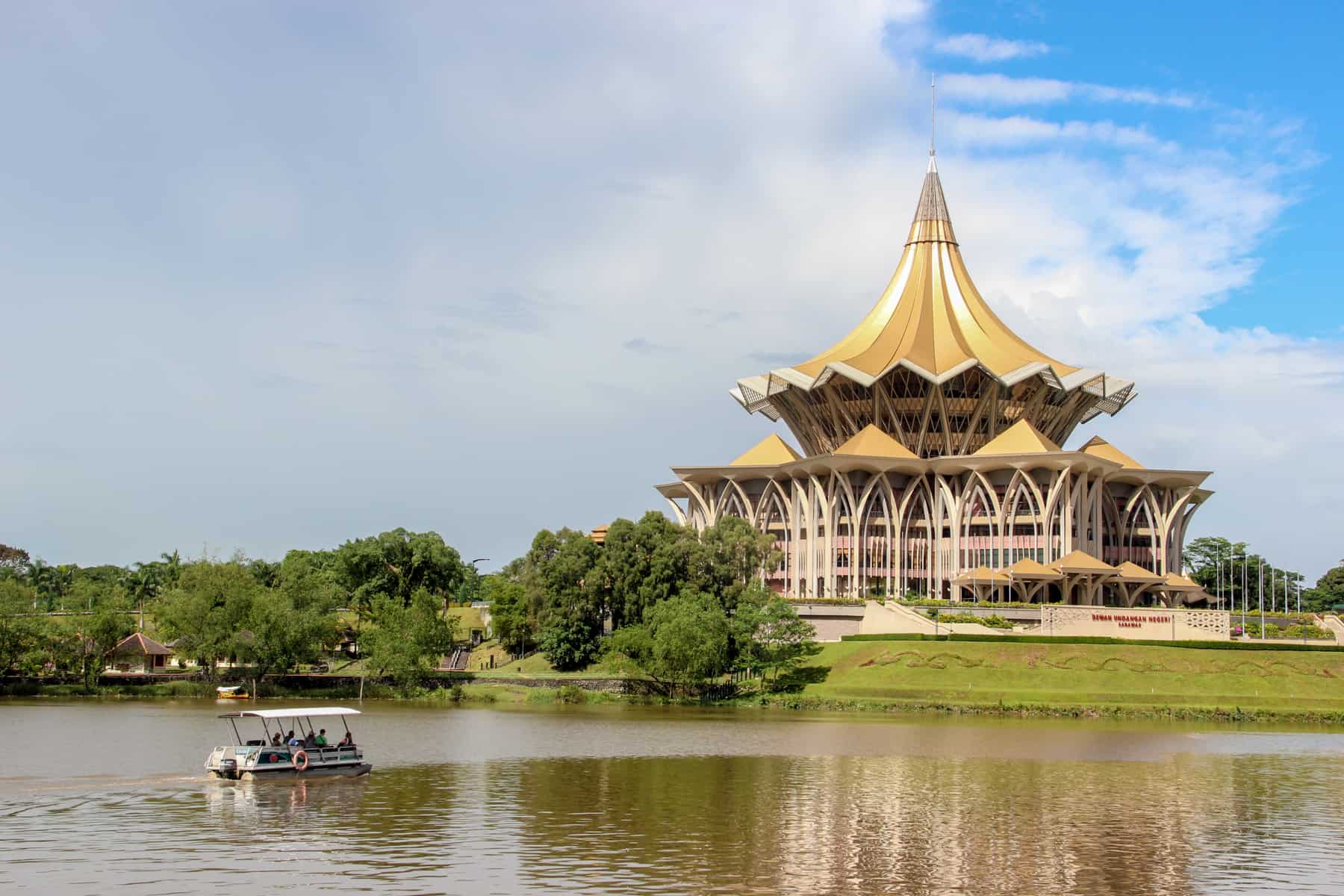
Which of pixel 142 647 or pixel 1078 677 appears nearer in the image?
pixel 1078 677


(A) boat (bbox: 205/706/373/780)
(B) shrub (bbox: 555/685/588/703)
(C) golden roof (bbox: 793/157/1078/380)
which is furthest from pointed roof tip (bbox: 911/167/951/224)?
(A) boat (bbox: 205/706/373/780)

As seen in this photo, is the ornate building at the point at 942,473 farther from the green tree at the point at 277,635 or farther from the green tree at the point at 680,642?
the green tree at the point at 277,635

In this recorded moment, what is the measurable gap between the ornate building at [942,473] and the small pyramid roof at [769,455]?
0.17 meters

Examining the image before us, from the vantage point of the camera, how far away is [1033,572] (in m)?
83.8

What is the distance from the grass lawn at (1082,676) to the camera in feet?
198

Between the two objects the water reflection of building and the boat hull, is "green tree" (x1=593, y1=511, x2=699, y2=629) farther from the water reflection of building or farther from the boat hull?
the boat hull

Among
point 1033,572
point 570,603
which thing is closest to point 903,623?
point 1033,572

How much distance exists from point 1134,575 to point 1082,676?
24.6 metres

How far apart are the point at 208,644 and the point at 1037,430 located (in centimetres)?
5664

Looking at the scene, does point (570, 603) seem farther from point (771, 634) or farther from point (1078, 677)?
point (1078, 677)

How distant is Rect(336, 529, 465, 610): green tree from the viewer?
93.9 meters

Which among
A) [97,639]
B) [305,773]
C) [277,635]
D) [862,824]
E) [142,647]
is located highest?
[277,635]

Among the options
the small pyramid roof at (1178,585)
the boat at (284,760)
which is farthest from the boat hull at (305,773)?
the small pyramid roof at (1178,585)

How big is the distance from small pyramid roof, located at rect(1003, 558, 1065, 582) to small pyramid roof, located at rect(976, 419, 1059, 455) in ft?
27.9
